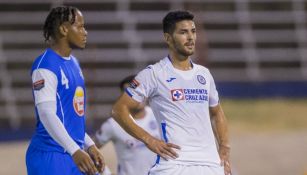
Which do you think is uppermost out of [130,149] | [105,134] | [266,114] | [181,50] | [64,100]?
[181,50]

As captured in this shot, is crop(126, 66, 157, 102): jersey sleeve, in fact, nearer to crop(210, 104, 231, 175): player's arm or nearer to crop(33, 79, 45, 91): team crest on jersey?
crop(210, 104, 231, 175): player's arm

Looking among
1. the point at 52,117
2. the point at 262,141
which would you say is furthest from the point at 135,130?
the point at 262,141

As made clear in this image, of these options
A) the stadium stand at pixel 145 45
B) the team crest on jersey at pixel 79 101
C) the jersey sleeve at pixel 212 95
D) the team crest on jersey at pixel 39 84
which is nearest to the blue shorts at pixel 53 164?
the team crest on jersey at pixel 79 101

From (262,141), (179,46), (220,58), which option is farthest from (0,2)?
(179,46)

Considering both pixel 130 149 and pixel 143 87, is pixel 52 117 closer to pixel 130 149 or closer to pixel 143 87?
pixel 143 87

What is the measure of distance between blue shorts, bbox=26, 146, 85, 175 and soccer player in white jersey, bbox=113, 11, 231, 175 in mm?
495

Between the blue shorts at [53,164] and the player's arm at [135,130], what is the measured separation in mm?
477

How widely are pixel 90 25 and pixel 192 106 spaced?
12.2m

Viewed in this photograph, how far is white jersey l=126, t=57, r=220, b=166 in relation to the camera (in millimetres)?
6594

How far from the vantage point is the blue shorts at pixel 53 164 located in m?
6.42

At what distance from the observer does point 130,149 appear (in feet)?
30.9

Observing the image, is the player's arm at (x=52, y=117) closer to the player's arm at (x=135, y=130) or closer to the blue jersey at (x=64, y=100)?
the blue jersey at (x=64, y=100)

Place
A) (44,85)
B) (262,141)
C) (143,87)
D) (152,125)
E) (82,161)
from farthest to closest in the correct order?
(262,141) → (152,125) → (143,87) → (44,85) → (82,161)

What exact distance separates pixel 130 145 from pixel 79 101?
287cm
